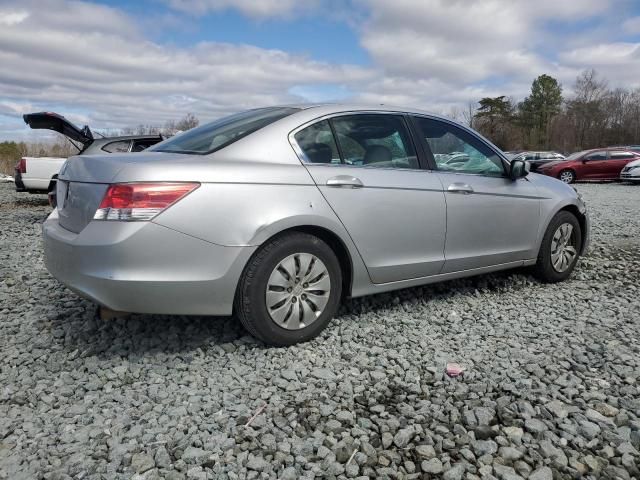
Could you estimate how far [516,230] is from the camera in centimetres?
435

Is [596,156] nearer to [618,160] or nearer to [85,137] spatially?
[618,160]

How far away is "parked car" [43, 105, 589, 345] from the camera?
2738 millimetres

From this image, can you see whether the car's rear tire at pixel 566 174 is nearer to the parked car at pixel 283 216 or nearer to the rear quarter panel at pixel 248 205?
the parked car at pixel 283 216

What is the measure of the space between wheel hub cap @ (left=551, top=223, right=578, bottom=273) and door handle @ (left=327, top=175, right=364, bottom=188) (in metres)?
2.33

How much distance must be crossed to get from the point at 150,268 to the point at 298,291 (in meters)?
0.89

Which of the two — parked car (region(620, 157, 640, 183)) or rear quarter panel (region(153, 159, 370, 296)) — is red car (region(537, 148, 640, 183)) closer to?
parked car (region(620, 157, 640, 183))

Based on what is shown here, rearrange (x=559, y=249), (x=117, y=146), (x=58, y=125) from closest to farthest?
(x=559, y=249) < (x=58, y=125) < (x=117, y=146)

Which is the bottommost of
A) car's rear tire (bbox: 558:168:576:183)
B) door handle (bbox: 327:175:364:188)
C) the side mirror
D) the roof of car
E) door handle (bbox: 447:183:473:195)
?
car's rear tire (bbox: 558:168:576:183)

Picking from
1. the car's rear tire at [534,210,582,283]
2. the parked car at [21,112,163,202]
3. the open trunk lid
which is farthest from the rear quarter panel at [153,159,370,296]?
the open trunk lid

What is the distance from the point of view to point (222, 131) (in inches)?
138

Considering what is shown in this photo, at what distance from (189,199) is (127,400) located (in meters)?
1.08

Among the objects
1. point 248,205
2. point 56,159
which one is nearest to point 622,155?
point 56,159

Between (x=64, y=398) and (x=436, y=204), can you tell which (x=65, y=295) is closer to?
(x=64, y=398)

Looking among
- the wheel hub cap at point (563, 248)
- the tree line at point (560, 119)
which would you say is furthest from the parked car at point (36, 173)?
the tree line at point (560, 119)
